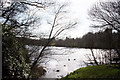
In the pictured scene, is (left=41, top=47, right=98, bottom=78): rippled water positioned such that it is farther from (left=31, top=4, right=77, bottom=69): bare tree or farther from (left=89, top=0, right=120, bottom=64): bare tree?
(left=89, top=0, right=120, bottom=64): bare tree

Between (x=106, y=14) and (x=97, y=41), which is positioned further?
(x=106, y=14)

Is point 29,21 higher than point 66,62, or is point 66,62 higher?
point 29,21

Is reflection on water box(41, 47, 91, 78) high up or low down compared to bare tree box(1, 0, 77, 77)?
down

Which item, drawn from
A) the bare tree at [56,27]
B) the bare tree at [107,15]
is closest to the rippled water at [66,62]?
the bare tree at [56,27]

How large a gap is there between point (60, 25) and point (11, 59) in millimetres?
1549

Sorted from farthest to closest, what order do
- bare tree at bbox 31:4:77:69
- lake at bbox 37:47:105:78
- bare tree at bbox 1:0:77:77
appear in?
bare tree at bbox 31:4:77:69, lake at bbox 37:47:105:78, bare tree at bbox 1:0:77:77

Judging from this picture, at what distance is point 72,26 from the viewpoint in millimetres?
2281

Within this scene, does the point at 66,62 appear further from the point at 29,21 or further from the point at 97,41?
the point at 29,21

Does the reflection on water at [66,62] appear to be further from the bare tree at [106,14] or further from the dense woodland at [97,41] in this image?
the bare tree at [106,14]

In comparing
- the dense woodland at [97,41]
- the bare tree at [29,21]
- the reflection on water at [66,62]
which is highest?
the bare tree at [29,21]

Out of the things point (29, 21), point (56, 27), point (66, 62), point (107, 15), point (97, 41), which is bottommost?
point (66, 62)

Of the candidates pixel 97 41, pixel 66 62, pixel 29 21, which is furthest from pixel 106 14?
pixel 29 21

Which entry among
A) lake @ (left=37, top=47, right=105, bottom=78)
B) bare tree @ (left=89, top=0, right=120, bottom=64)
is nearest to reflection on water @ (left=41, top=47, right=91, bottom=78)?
lake @ (left=37, top=47, right=105, bottom=78)

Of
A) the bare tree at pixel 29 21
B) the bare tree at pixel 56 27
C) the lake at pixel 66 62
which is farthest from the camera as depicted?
the bare tree at pixel 56 27
